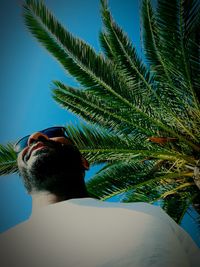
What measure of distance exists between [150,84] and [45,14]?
228 cm

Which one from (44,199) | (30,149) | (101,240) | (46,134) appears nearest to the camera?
(101,240)

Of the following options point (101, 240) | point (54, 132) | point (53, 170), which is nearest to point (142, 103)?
point (54, 132)

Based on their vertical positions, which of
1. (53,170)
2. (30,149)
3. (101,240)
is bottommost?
(101,240)

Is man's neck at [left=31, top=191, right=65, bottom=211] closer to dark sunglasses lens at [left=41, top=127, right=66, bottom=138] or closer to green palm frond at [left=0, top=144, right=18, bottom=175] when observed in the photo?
dark sunglasses lens at [left=41, top=127, right=66, bottom=138]

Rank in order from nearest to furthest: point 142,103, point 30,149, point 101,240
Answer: point 101,240 < point 30,149 < point 142,103

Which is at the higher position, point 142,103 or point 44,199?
point 142,103

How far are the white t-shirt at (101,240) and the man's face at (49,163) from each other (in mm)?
552

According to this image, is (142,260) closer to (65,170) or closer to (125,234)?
(125,234)

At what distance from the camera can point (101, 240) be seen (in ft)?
4.71

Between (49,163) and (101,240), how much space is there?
100cm

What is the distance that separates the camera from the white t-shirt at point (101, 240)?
136cm

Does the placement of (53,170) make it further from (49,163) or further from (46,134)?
(46,134)

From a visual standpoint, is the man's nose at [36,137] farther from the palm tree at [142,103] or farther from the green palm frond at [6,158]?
the green palm frond at [6,158]

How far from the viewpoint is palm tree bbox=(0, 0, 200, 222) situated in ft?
17.0
